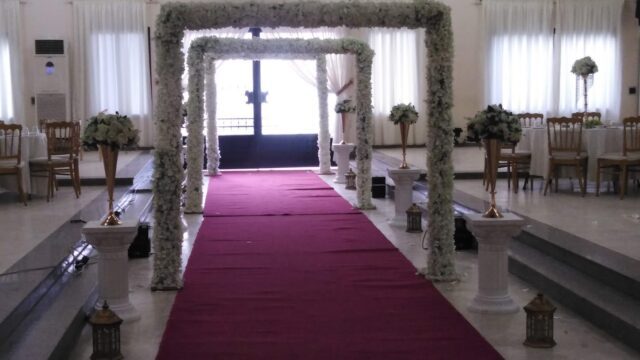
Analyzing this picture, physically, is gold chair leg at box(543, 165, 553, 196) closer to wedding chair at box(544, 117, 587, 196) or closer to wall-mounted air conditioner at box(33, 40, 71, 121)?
wedding chair at box(544, 117, 587, 196)

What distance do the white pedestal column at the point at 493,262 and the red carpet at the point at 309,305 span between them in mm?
266

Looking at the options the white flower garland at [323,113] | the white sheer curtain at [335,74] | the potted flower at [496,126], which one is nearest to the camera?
the potted flower at [496,126]

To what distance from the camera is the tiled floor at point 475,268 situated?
4.39 m

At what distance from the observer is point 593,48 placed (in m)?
16.9

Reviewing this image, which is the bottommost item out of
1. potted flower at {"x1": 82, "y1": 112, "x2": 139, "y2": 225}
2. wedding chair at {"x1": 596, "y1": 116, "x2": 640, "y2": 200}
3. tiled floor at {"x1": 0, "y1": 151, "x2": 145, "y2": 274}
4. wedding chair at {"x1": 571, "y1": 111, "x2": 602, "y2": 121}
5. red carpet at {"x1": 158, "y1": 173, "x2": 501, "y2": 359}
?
red carpet at {"x1": 158, "y1": 173, "x2": 501, "y2": 359}

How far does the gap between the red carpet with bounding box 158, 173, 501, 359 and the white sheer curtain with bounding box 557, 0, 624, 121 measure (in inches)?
415

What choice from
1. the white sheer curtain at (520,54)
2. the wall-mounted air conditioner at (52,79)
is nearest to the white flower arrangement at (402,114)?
the white sheer curtain at (520,54)

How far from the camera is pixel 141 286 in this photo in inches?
235

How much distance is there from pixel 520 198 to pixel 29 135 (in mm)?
6325

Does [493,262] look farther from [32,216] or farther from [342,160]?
[342,160]

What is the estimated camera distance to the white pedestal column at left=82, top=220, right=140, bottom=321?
4.93 m

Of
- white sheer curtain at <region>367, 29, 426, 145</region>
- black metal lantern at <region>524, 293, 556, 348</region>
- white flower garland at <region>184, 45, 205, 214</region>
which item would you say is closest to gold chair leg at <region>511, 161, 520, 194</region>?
white flower garland at <region>184, 45, 205, 214</region>

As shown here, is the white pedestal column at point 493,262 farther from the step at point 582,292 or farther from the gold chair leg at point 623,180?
the gold chair leg at point 623,180

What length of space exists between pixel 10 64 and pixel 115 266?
12.1 m
